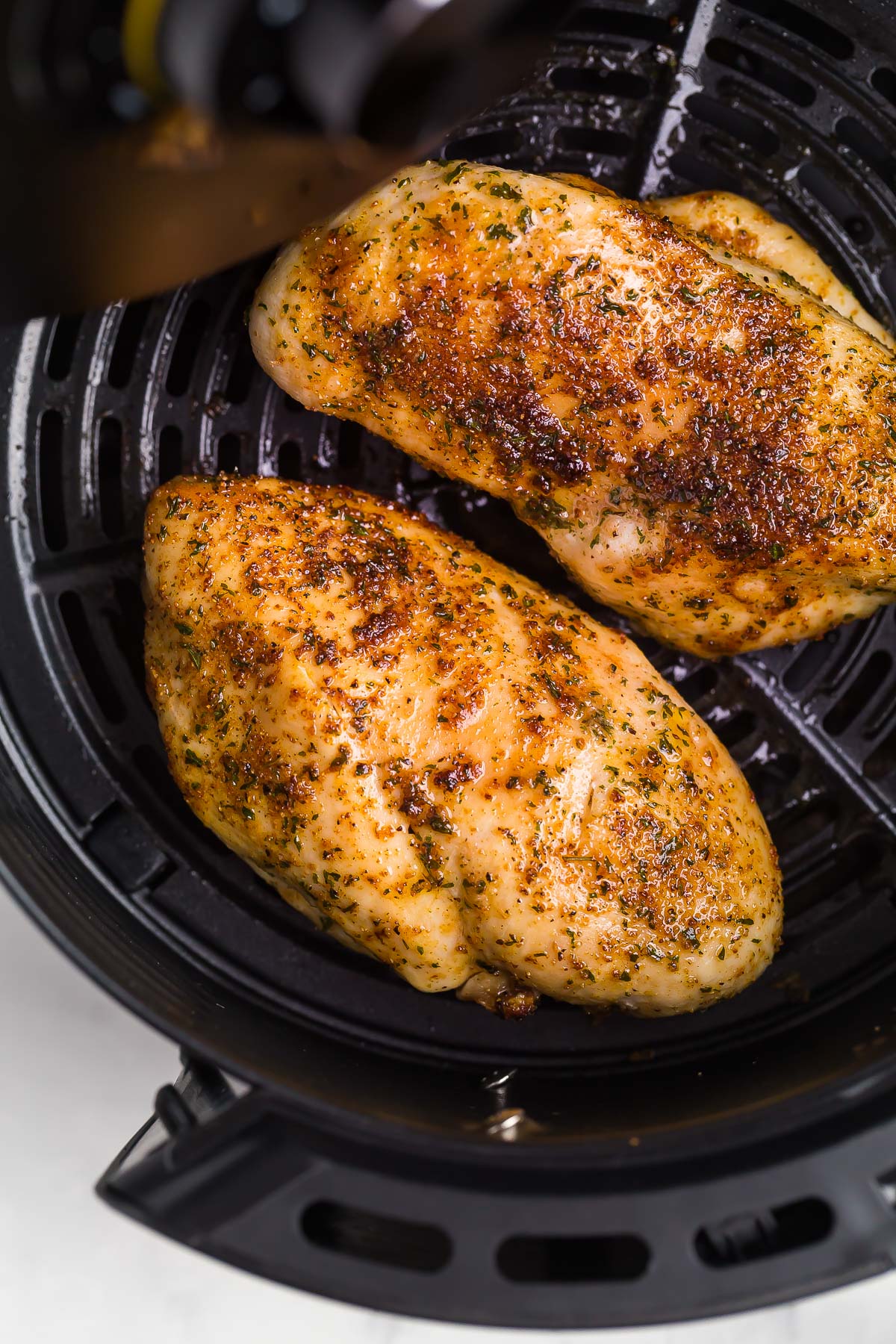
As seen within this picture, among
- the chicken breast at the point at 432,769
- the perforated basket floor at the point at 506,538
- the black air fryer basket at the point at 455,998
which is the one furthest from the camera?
the perforated basket floor at the point at 506,538

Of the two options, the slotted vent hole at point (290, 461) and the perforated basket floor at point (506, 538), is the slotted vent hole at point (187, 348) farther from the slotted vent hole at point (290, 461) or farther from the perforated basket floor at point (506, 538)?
the slotted vent hole at point (290, 461)

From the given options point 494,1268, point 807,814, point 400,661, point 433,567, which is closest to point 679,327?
point 433,567

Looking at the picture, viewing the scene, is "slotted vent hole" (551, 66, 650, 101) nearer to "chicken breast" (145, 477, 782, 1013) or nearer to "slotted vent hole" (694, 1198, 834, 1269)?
"chicken breast" (145, 477, 782, 1013)

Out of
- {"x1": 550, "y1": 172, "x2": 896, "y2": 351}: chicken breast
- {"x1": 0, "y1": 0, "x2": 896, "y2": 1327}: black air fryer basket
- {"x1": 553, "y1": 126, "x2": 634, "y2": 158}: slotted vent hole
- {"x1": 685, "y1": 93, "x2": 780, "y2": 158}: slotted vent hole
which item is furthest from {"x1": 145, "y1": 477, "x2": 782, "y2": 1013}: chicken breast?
{"x1": 685, "y1": 93, "x2": 780, "y2": 158}: slotted vent hole

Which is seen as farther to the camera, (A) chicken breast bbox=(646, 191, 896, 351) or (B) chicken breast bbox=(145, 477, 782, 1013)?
(A) chicken breast bbox=(646, 191, 896, 351)

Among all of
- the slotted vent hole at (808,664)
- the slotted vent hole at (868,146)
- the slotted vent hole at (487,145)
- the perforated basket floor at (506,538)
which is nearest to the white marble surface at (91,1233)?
the perforated basket floor at (506,538)

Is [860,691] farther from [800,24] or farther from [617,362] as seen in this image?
[800,24]

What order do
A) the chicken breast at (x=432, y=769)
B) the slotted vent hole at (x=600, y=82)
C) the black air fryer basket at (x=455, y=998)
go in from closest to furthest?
1. the black air fryer basket at (x=455, y=998)
2. the chicken breast at (x=432, y=769)
3. the slotted vent hole at (x=600, y=82)
